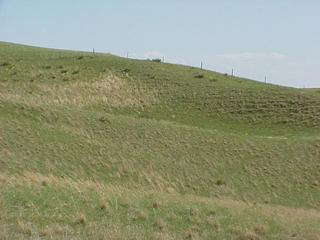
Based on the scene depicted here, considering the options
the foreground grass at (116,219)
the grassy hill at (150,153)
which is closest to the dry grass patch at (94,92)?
the grassy hill at (150,153)

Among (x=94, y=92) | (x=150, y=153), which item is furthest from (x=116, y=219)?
(x=94, y=92)

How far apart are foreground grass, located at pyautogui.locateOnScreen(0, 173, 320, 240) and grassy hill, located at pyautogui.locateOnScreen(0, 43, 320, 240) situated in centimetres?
3

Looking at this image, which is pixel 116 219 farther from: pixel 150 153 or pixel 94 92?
pixel 94 92

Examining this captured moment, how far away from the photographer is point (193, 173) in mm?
30328

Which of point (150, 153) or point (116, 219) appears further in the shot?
point (150, 153)

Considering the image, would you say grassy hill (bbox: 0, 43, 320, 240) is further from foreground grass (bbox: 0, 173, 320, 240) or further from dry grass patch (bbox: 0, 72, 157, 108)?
dry grass patch (bbox: 0, 72, 157, 108)

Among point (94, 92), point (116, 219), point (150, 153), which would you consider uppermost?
point (94, 92)

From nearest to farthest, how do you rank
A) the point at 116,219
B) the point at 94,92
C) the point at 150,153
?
1. the point at 116,219
2. the point at 150,153
3. the point at 94,92

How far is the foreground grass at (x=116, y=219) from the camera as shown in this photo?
41.6 ft

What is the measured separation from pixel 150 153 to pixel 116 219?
672 inches

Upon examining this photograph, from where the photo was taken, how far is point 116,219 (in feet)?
48.0

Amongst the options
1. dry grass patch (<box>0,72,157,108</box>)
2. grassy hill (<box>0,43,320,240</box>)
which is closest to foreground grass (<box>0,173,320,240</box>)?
grassy hill (<box>0,43,320,240</box>)

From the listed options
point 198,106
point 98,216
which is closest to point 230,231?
point 98,216

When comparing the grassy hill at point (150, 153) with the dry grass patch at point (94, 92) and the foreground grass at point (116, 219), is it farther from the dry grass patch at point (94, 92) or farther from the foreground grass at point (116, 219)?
the dry grass patch at point (94, 92)
